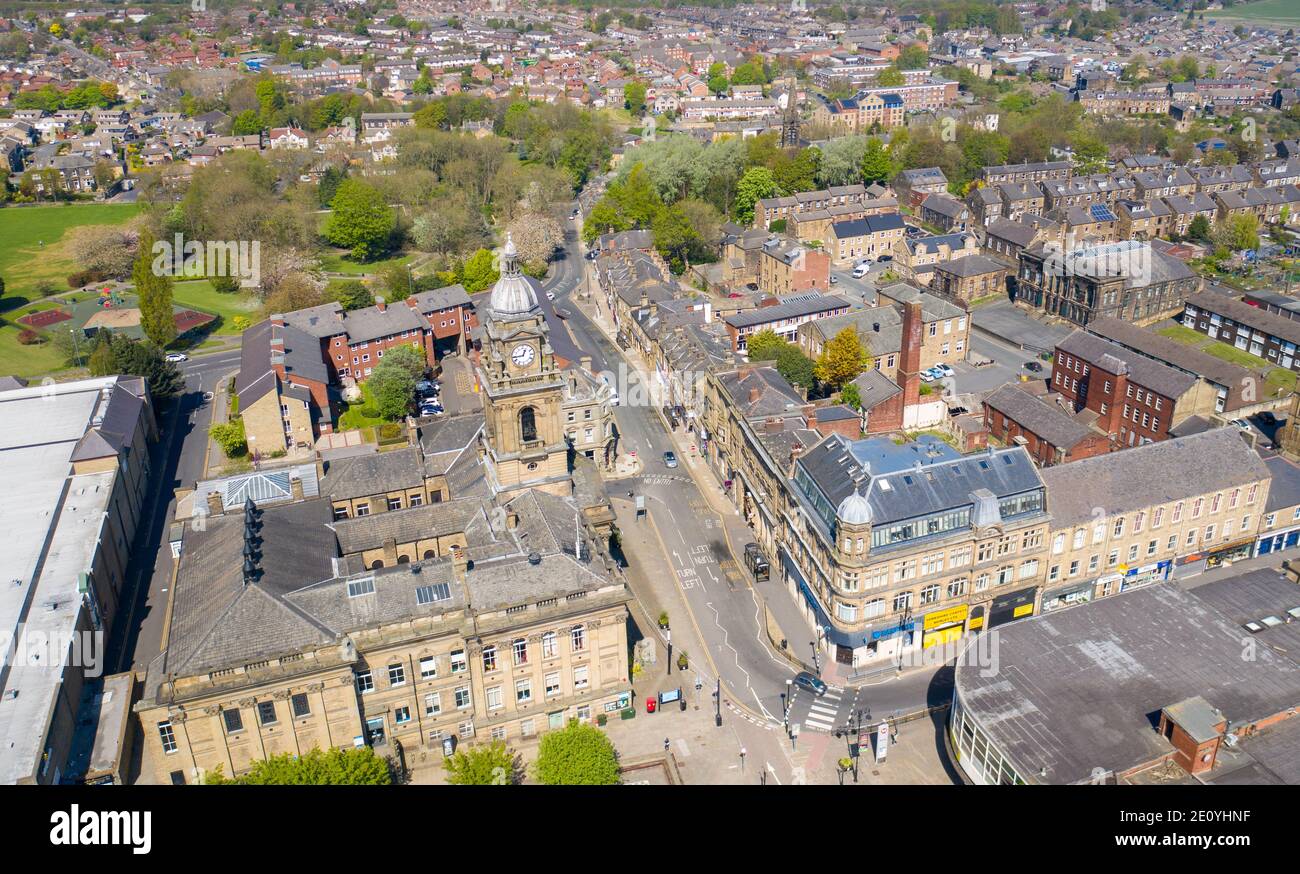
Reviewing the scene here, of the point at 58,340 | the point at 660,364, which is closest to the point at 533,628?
the point at 660,364

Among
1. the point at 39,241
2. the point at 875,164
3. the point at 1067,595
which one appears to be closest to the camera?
the point at 1067,595

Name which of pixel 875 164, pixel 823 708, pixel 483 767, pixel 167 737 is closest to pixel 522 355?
pixel 483 767

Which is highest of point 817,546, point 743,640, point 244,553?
point 244,553

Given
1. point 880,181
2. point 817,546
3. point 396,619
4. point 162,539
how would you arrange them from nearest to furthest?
point 396,619 → point 817,546 → point 162,539 → point 880,181

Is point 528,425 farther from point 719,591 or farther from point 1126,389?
point 1126,389

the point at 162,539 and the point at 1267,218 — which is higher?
the point at 1267,218

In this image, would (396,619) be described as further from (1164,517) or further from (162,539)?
(1164,517)

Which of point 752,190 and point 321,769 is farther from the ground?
point 752,190
